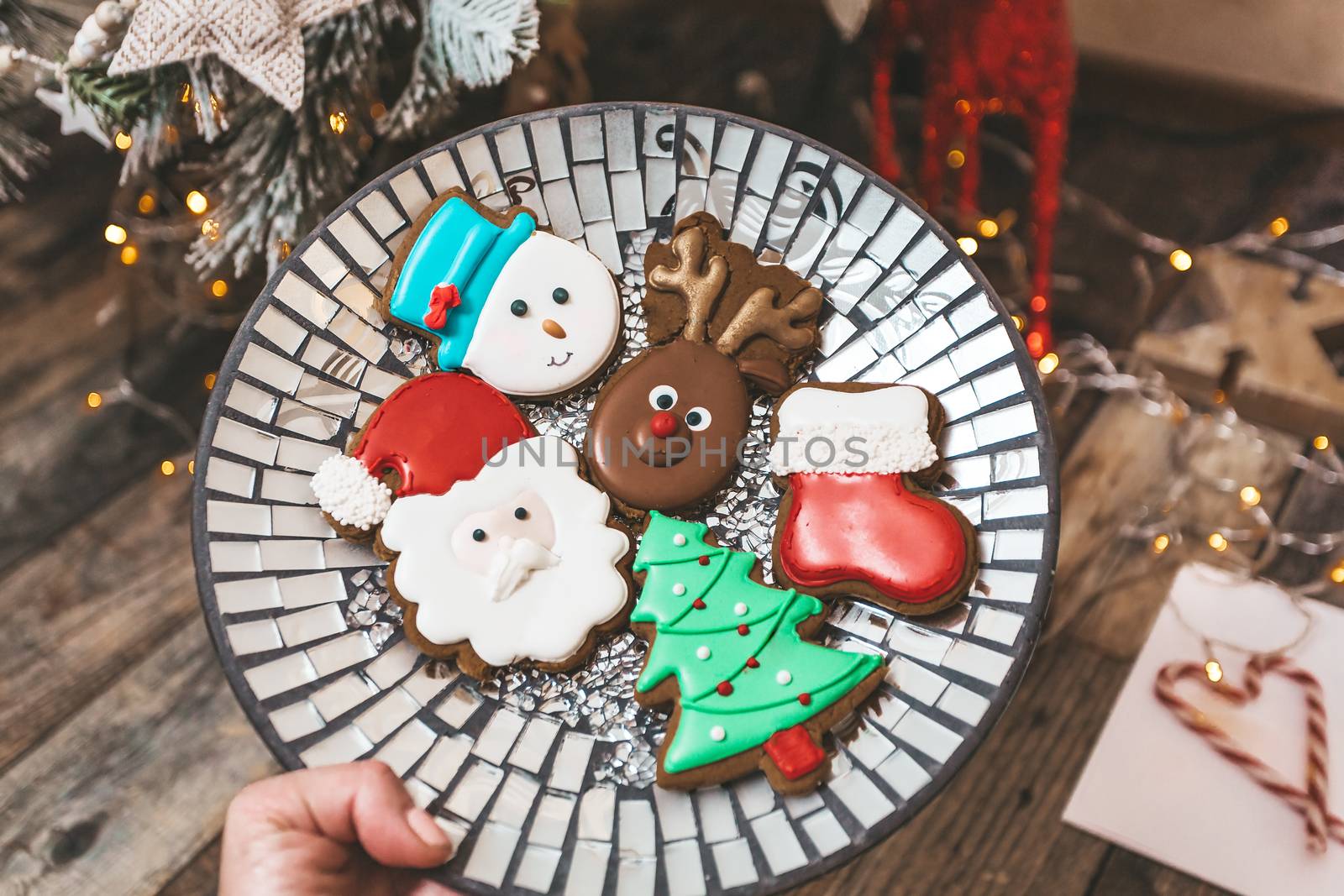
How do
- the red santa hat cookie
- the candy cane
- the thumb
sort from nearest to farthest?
the thumb < the red santa hat cookie < the candy cane

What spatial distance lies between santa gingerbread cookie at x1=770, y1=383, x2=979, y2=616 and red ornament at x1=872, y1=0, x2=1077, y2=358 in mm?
525

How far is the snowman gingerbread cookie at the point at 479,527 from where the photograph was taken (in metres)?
0.72

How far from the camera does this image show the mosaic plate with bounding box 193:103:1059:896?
2.19ft

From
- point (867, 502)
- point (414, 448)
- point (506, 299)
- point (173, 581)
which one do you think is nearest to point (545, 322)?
point (506, 299)

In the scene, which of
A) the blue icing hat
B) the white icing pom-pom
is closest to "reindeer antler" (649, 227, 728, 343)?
the blue icing hat

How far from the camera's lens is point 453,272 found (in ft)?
2.59

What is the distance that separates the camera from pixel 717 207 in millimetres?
826

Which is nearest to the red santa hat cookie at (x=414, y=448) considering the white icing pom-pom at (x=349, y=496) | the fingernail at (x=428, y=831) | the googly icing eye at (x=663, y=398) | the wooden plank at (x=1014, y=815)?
the white icing pom-pom at (x=349, y=496)

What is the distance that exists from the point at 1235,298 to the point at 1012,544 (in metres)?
0.76

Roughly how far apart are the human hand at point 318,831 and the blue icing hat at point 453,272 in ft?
1.05

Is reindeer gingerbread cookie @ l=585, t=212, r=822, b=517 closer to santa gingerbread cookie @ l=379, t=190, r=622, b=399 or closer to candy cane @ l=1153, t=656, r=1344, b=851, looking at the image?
santa gingerbread cookie @ l=379, t=190, r=622, b=399

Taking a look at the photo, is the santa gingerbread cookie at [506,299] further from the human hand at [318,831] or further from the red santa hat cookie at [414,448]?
the human hand at [318,831]

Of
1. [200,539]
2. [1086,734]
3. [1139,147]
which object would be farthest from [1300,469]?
[200,539]

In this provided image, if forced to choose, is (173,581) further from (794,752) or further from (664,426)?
(794,752)
